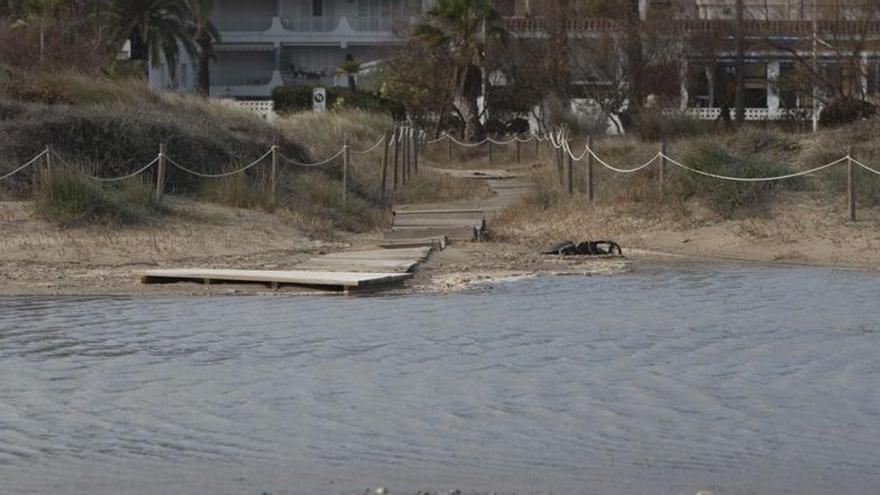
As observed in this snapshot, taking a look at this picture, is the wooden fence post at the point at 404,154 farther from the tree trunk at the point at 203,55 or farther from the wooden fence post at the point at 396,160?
the tree trunk at the point at 203,55

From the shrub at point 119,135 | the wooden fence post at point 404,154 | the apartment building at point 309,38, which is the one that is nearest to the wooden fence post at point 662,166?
the shrub at point 119,135

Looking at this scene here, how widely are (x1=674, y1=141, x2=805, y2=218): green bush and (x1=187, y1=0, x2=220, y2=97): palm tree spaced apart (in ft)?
109

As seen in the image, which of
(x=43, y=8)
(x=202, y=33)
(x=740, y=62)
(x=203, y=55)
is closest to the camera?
(x=740, y=62)

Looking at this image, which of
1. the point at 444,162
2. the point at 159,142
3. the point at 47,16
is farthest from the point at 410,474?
the point at 47,16

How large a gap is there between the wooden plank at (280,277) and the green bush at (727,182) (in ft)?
22.0

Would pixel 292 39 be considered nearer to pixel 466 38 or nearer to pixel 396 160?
pixel 466 38

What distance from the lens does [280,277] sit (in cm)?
1766

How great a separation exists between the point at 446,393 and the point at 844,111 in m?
34.8

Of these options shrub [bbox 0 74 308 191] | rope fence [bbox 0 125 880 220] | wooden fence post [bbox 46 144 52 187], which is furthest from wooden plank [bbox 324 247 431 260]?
shrub [bbox 0 74 308 191]

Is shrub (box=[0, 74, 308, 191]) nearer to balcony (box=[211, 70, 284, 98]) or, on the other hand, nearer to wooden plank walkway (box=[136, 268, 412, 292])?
wooden plank walkway (box=[136, 268, 412, 292])

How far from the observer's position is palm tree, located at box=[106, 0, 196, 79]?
182ft

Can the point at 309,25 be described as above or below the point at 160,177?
above

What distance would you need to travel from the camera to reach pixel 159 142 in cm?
2666

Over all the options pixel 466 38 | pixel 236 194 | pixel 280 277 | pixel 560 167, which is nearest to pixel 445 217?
pixel 236 194
